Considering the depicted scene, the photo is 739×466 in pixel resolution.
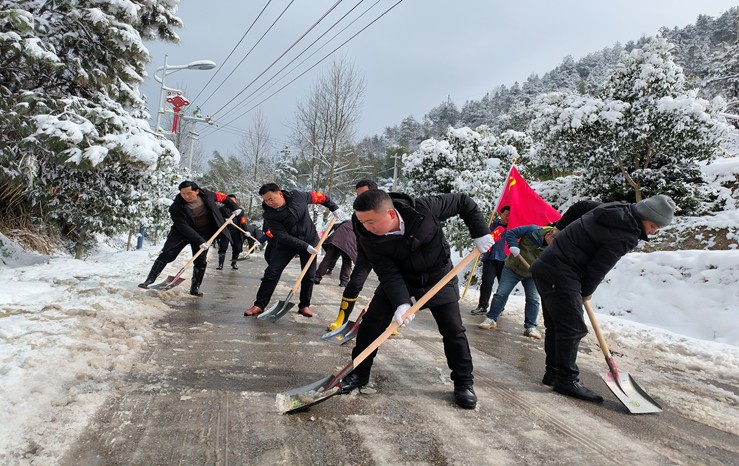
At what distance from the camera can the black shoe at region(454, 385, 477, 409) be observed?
2910mm

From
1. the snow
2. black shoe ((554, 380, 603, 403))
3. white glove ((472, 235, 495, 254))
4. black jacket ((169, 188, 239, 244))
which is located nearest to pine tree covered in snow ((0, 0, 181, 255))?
black jacket ((169, 188, 239, 244))

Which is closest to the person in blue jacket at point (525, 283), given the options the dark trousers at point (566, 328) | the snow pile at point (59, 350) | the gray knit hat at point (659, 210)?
the dark trousers at point (566, 328)

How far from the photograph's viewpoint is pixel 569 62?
2808 inches

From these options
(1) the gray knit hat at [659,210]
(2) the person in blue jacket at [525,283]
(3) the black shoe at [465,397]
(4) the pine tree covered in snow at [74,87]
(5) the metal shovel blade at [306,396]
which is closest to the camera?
(5) the metal shovel blade at [306,396]

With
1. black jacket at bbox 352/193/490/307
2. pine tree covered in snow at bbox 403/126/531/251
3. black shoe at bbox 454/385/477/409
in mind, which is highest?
pine tree covered in snow at bbox 403/126/531/251

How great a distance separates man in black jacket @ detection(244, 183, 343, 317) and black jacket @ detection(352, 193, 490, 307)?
242cm

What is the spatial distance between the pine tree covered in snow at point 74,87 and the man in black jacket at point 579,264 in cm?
601

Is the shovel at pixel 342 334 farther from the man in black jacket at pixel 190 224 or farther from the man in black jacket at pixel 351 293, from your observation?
the man in black jacket at pixel 190 224

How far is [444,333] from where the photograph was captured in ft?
10.3

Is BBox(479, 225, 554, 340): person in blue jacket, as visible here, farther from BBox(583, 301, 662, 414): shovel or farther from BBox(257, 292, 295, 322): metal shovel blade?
BBox(257, 292, 295, 322): metal shovel blade

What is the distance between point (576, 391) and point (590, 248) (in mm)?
1084

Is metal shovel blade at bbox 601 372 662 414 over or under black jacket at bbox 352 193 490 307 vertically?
under

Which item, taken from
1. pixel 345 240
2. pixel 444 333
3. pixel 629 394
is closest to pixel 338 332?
pixel 444 333

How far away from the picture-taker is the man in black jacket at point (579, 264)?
10.4ft
